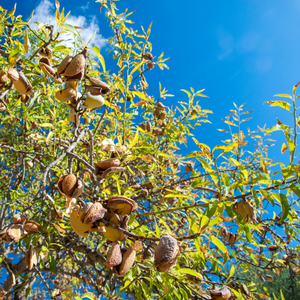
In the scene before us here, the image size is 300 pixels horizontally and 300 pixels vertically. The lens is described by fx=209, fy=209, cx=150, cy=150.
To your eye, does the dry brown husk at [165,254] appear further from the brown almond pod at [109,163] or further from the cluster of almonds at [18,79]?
the cluster of almonds at [18,79]

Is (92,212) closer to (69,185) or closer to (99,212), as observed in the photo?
(99,212)

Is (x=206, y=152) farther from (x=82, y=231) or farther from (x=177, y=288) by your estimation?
(x=177, y=288)

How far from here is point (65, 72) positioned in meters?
0.99

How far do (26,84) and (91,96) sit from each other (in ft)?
1.42

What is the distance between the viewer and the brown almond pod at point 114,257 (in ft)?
2.62

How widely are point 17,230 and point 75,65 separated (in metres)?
1.03

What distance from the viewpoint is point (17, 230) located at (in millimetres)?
1268

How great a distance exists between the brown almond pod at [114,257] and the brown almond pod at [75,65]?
781mm

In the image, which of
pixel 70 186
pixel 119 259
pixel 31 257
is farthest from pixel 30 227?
pixel 119 259

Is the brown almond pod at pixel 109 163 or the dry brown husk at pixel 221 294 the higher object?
the brown almond pod at pixel 109 163

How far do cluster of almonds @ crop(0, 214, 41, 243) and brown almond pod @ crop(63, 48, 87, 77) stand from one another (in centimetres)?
94

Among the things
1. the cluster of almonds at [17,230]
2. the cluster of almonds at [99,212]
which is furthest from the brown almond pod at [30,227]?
the cluster of almonds at [99,212]

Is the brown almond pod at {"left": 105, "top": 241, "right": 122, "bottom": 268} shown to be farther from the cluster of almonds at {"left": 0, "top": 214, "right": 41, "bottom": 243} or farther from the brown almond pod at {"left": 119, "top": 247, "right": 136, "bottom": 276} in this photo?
the cluster of almonds at {"left": 0, "top": 214, "right": 41, "bottom": 243}

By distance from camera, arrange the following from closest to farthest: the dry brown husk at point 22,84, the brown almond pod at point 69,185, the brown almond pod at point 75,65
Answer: the brown almond pod at point 69,185 < the brown almond pod at point 75,65 < the dry brown husk at point 22,84
